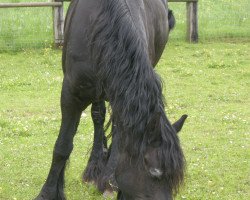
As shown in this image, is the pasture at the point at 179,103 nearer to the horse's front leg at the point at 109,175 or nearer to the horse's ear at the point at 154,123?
the horse's front leg at the point at 109,175

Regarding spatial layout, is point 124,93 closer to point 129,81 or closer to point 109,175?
point 129,81

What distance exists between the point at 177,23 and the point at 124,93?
35.6 ft

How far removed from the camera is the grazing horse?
3605 mm

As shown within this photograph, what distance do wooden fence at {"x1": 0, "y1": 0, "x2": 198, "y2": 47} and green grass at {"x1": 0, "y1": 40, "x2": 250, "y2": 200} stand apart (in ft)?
1.61

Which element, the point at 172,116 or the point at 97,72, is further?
the point at 172,116

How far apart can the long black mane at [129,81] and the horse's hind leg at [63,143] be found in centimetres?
63

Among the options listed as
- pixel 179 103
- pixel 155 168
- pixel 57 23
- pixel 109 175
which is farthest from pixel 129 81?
pixel 57 23

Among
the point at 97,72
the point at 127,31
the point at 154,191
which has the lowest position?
the point at 154,191

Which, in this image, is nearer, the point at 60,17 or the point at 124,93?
the point at 124,93

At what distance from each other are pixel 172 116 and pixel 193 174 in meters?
2.36

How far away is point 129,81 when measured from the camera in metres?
3.88

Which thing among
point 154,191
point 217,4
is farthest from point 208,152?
point 217,4

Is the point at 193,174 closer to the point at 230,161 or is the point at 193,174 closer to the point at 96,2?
the point at 230,161

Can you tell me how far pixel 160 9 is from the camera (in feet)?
20.1
